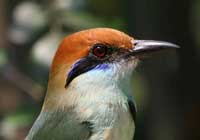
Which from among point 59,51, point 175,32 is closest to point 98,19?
point 175,32

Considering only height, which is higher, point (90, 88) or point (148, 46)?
point (148, 46)

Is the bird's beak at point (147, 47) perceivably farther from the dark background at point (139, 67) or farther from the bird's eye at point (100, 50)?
the dark background at point (139, 67)

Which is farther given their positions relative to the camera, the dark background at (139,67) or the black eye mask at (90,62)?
the dark background at (139,67)

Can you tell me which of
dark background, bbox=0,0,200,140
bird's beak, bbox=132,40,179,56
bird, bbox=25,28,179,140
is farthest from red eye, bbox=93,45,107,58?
dark background, bbox=0,0,200,140

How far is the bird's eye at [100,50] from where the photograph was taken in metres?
5.36

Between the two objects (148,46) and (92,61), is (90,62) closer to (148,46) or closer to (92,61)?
(92,61)

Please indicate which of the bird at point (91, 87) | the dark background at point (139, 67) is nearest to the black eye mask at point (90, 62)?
the bird at point (91, 87)

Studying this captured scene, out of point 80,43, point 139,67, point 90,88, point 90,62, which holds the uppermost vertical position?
point 80,43

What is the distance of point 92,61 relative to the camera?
17.7ft

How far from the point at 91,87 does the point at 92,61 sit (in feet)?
0.50

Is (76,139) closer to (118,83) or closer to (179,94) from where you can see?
(118,83)

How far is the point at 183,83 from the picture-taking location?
748 centimetres

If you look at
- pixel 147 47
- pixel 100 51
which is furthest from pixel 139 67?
pixel 100 51

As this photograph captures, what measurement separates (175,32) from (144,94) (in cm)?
57
